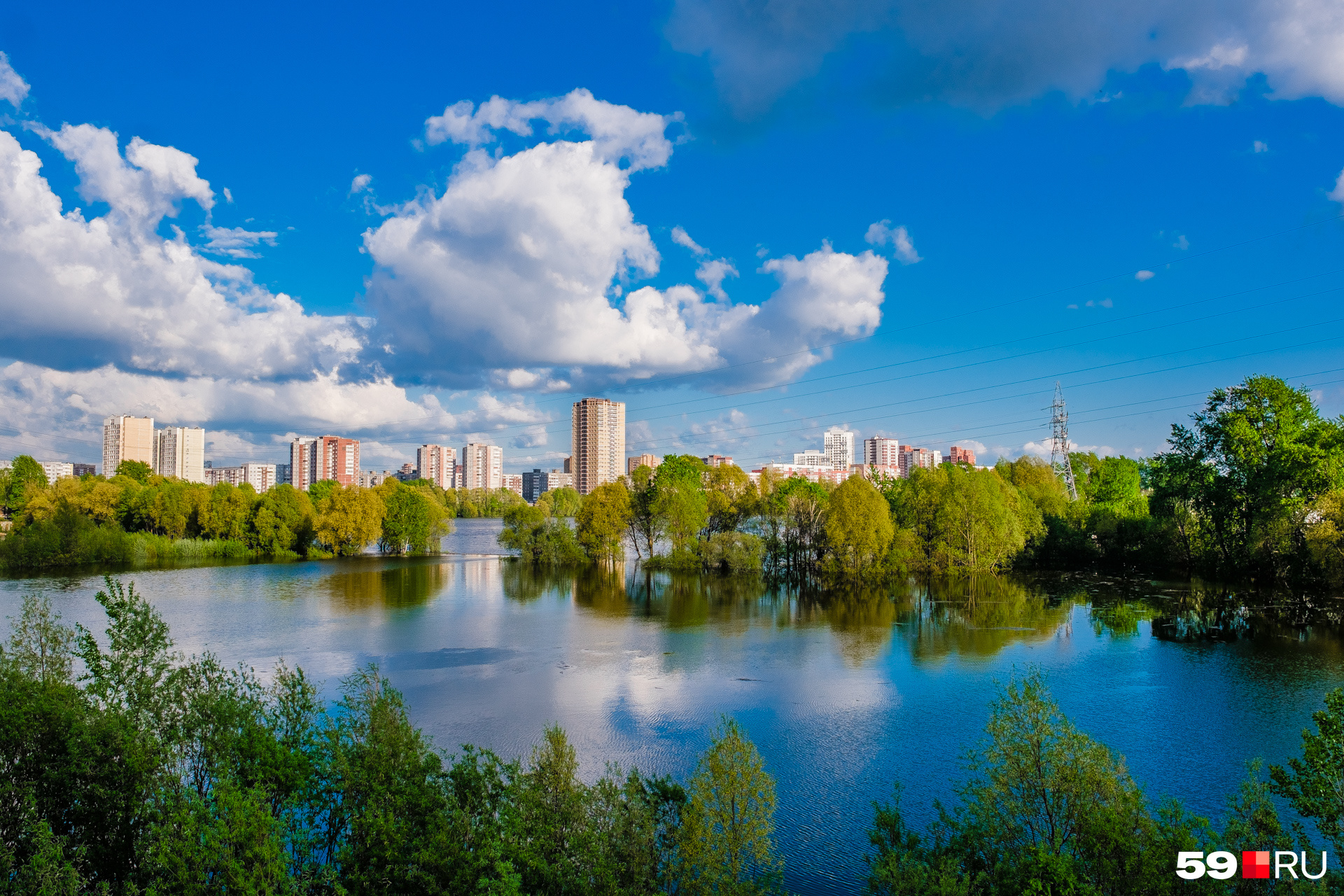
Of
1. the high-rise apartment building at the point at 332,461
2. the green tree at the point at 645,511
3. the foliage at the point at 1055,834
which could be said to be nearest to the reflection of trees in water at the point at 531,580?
the green tree at the point at 645,511

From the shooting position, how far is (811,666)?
93.7 ft

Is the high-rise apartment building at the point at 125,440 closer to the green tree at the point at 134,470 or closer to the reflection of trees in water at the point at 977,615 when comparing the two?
the green tree at the point at 134,470

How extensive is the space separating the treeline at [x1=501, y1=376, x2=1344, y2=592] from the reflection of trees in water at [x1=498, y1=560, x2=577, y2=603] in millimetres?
3902

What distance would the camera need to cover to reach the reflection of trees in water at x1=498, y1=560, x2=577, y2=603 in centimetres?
4982

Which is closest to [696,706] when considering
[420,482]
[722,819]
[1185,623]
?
[722,819]

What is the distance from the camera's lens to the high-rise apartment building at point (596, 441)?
140 meters

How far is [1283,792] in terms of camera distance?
34.2 ft

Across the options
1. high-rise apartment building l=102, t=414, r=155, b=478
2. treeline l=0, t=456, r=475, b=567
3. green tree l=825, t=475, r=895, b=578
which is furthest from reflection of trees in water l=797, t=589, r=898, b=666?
high-rise apartment building l=102, t=414, r=155, b=478

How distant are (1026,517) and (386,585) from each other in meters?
51.3

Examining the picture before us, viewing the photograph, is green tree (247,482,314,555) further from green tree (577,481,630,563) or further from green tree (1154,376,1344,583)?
green tree (1154,376,1344,583)

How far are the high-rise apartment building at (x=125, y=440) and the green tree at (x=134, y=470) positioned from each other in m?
55.6

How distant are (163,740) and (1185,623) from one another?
4062 cm

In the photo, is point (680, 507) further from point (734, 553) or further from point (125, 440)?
point (125, 440)

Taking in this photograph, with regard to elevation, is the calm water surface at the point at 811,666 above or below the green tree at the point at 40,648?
below
